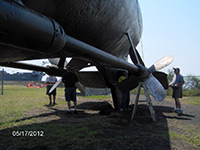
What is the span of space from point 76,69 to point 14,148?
13.9 feet

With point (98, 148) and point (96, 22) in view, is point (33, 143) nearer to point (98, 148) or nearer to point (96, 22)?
point (98, 148)

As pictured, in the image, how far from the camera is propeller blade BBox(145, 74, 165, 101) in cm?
396

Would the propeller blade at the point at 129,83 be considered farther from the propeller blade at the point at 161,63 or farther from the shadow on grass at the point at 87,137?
the shadow on grass at the point at 87,137

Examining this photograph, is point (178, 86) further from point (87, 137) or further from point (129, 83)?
point (87, 137)

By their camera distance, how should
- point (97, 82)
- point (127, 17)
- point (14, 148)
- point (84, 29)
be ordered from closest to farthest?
point (14, 148) < point (84, 29) < point (127, 17) < point (97, 82)

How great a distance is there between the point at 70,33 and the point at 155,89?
255cm

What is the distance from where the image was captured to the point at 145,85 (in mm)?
4355

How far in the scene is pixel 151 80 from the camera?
14.4 feet

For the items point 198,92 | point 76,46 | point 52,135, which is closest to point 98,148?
point 52,135
